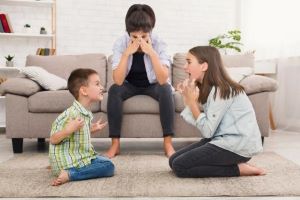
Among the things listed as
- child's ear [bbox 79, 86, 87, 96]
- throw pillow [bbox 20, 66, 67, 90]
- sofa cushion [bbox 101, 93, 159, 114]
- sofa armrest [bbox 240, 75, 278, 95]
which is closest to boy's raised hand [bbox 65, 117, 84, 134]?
child's ear [bbox 79, 86, 87, 96]

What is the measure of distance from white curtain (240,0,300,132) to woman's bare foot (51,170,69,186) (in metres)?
3.08

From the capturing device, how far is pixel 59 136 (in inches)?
76.7

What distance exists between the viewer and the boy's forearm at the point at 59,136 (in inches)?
76.0

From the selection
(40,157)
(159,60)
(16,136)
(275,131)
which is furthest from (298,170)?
(275,131)

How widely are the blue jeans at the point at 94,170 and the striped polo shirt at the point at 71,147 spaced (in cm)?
3

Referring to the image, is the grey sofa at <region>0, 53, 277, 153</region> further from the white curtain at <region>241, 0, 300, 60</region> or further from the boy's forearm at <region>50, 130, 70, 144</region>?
the white curtain at <region>241, 0, 300, 60</region>

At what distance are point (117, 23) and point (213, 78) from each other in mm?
3123

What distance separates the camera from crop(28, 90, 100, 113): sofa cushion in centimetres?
302

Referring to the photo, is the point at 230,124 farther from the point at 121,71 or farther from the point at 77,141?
the point at 121,71

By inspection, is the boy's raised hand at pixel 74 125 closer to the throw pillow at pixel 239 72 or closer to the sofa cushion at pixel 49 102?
Result: the sofa cushion at pixel 49 102

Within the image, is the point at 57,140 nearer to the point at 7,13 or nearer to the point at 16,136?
the point at 16,136

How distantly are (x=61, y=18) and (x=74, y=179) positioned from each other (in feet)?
10.7

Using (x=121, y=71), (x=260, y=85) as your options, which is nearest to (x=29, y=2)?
(x=121, y=71)

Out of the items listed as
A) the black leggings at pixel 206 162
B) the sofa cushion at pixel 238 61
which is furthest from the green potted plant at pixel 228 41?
the black leggings at pixel 206 162
